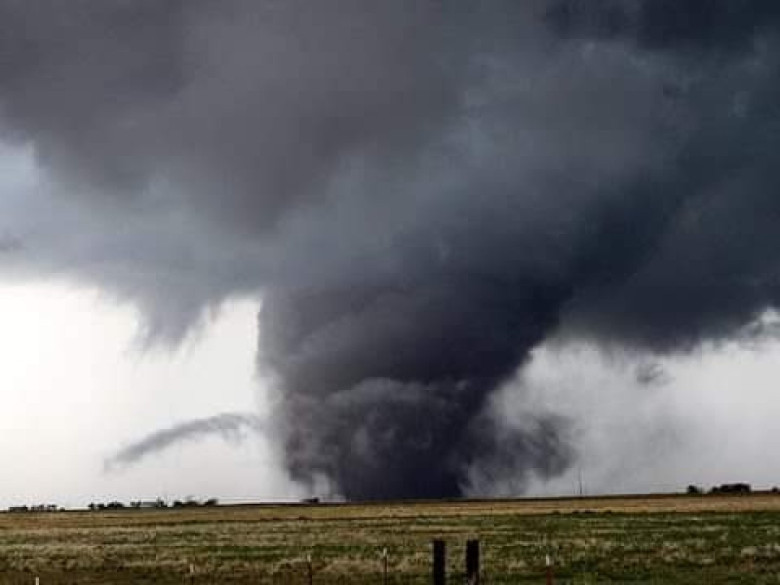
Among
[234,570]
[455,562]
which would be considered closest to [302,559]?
[234,570]

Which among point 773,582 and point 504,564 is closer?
point 773,582

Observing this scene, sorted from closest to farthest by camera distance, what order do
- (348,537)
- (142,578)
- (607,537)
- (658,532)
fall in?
(142,578), (607,537), (658,532), (348,537)

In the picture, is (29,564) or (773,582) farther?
(29,564)

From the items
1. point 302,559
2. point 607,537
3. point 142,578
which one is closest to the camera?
point 142,578

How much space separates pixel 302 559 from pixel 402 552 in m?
6.08

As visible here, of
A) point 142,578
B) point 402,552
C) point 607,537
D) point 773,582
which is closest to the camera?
point 773,582

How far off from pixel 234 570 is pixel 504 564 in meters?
11.7

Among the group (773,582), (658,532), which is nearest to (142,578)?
(773,582)

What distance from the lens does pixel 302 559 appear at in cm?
4756

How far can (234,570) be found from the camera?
43281mm

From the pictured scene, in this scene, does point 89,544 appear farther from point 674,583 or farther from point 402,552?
point 674,583

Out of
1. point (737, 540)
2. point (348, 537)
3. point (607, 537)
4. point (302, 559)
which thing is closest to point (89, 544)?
point (348, 537)

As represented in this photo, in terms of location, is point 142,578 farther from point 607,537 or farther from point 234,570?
point 607,537

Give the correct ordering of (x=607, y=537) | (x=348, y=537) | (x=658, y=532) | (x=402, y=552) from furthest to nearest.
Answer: (x=348, y=537)
(x=658, y=532)
(x=607, y=537)
(x=402, y=552)
